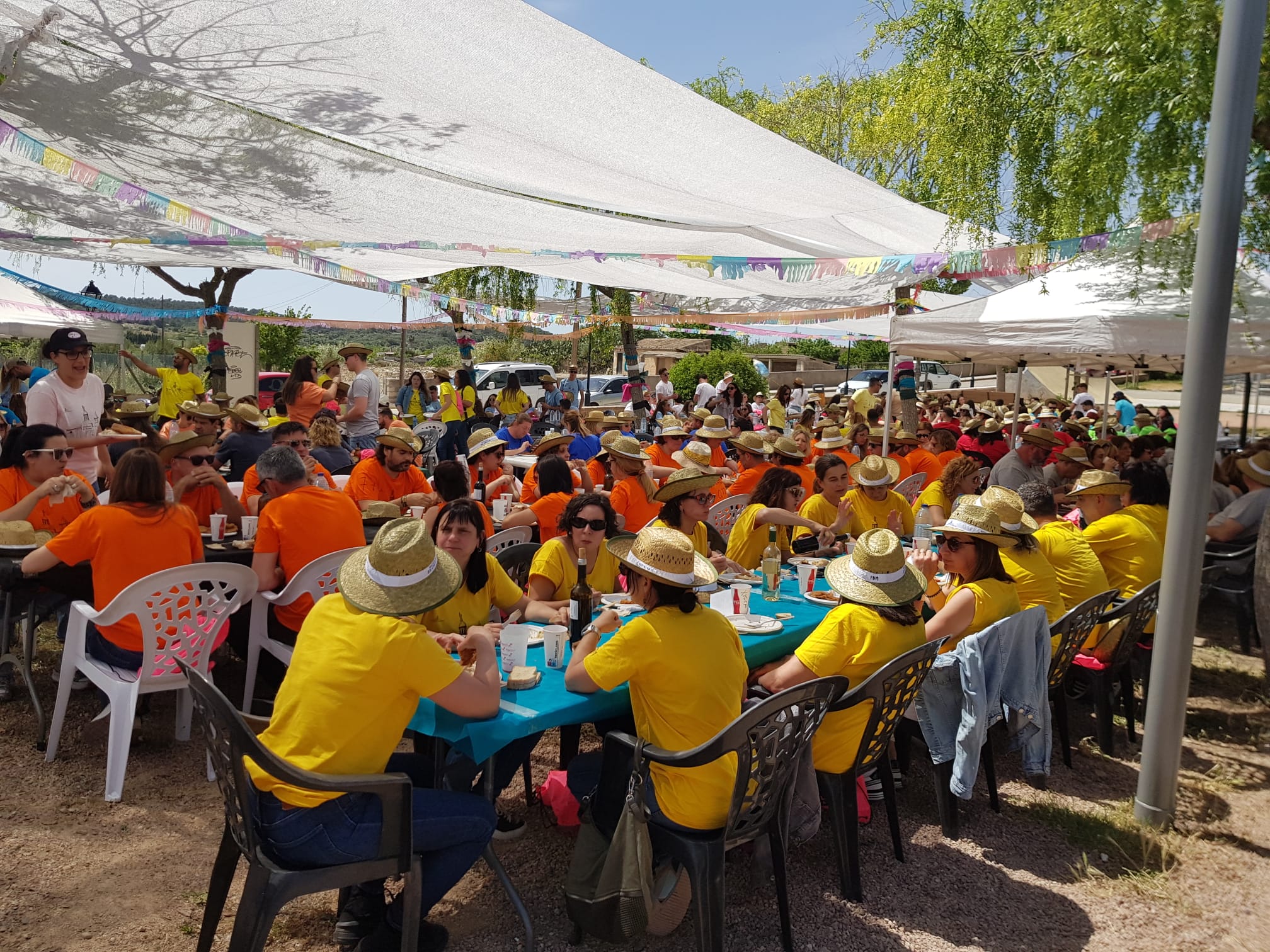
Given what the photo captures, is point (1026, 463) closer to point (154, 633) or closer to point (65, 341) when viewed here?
point (154, 633)

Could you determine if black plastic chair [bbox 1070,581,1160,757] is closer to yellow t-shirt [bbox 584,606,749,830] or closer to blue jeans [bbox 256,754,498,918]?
yellow t-shirt [bbox 584,606,749,830]

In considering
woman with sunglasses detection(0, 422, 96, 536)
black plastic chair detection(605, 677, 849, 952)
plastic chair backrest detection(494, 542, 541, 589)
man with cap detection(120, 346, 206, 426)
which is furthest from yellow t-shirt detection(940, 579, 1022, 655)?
man with cap detection(120, 346, 206, 426)

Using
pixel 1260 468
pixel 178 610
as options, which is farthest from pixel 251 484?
pixel 1260 468

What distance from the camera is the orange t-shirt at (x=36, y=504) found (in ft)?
16.5

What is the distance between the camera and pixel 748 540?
5570mm

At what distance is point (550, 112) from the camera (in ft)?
20.0

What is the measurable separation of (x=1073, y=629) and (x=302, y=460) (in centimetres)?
452

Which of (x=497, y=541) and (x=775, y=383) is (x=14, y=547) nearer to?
(x=497, y=541)

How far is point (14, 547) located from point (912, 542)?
16.7 feet

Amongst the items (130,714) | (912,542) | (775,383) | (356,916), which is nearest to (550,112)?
(912,542)

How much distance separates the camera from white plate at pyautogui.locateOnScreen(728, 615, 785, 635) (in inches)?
162

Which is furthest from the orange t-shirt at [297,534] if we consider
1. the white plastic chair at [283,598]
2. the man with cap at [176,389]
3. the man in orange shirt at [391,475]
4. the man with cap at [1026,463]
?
the man with cap at [176,389]

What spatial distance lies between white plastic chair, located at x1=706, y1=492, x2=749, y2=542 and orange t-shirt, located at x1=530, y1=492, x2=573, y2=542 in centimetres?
154

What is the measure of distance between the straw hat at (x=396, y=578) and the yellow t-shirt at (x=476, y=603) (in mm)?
1030
